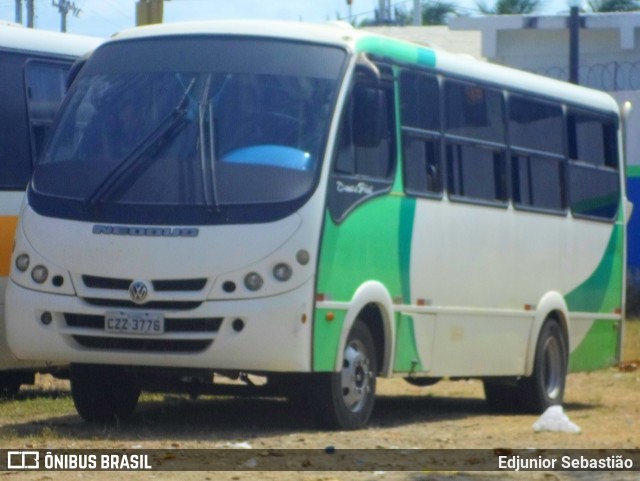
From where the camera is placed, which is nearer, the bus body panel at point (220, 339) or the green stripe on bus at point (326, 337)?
the bus body panel at point (220, 339)

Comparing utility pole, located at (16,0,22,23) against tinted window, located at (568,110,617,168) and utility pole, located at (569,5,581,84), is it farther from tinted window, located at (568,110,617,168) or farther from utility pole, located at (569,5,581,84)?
tinted window, located at (568,110,617,168)

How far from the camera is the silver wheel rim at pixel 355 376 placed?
10.5 metres

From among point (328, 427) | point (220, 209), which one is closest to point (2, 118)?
point (220, 209)

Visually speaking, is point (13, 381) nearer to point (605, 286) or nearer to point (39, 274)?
point (39, 274)

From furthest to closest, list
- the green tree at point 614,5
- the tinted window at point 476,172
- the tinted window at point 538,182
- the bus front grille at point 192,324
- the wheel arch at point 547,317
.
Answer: the green tree at point 614,5, the wheel arch at point 547,317, the tinted window at point 538,182, the tinted window at point 476,172, the bus front grille at point 192,324

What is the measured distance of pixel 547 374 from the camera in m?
14.0

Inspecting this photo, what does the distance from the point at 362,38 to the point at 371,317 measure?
196cm

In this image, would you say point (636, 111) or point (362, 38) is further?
point (636, 111)

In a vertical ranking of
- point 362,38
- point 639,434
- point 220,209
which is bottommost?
point 639,434

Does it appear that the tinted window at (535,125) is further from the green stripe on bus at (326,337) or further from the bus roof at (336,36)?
the green stripe on bus at (326,337)

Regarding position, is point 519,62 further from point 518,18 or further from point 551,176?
point 551,176

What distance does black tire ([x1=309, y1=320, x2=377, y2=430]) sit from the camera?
10.3 meters

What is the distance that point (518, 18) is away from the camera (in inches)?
1038

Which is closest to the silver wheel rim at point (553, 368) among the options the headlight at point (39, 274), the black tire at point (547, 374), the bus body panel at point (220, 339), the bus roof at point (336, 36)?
the black tire at point (547, 374)
